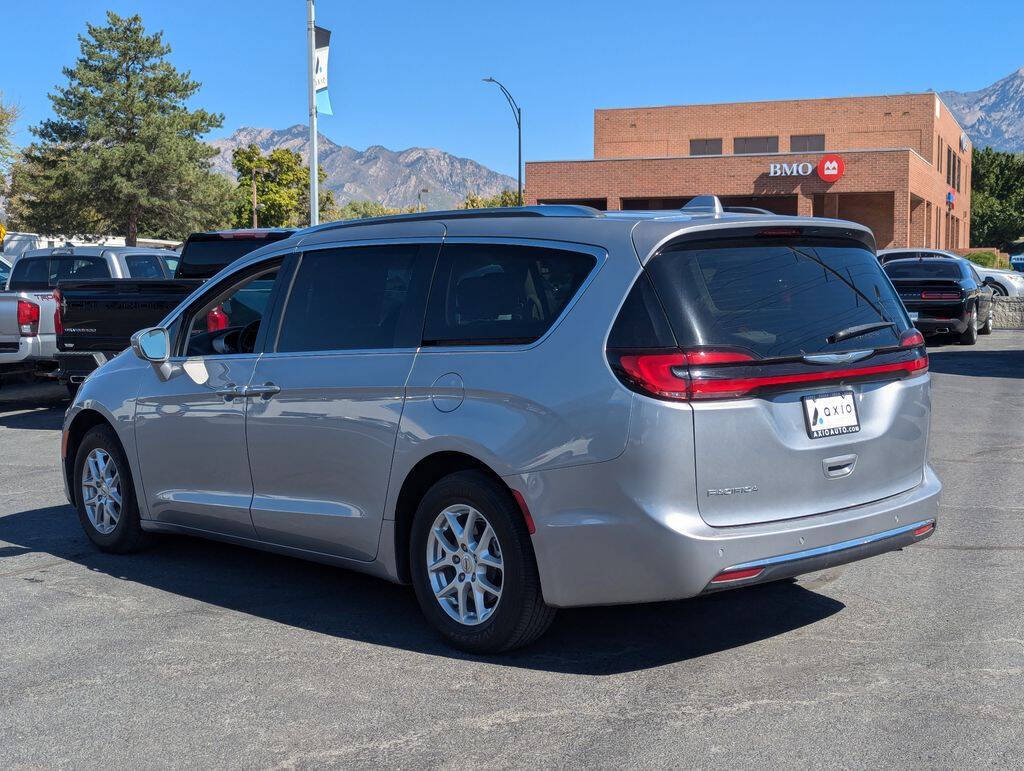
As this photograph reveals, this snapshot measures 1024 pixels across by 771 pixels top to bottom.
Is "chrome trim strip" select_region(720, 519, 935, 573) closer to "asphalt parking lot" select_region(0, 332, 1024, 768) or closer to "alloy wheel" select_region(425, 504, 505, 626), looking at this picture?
"asphalt parking lot" select_region(0, 332, 1024, 768)

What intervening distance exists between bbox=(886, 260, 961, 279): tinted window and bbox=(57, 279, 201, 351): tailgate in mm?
14437

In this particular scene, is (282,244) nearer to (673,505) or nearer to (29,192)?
(673,505)

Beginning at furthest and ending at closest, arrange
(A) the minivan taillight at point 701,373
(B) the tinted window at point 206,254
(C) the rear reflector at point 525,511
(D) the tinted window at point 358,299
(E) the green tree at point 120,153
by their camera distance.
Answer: (E) the green tree at point 120,153, (B) the tinted window at point 206,254, (D) the tinted window at point 358,299, (C) the rear reflector at point 525,511, (A) the minivan taillight at point 701,373

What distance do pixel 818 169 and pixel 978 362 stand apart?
31559mm

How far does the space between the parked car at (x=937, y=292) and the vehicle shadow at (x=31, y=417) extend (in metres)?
14.6

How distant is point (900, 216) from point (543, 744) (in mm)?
48808

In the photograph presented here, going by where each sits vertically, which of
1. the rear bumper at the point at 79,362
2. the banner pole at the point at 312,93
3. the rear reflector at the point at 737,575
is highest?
the banner pole at the point at 312,93

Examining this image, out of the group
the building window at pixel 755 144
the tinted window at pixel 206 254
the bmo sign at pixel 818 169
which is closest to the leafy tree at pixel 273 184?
the building window at pixel 755 144

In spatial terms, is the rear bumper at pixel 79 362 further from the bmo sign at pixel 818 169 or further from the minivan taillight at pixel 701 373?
the bmo sign at pixel 818 169

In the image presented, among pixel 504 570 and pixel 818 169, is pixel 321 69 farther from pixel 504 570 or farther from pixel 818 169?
pixel 818 169

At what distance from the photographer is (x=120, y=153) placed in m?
59.7

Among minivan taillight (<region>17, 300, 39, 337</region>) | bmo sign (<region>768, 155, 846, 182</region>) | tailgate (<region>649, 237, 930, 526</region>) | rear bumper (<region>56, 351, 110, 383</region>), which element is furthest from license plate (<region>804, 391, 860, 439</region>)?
bmo sign (<region>768, 155, 846, 182</region>)

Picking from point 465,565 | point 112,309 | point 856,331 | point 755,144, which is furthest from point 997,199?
point 465,565

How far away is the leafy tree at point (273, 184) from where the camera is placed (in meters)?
94.4
